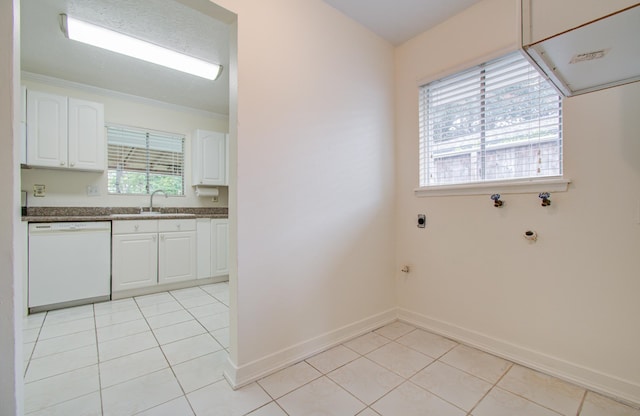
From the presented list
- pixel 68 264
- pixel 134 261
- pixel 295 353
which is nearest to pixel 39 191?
pixel 68 264

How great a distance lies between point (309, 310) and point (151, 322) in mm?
1570

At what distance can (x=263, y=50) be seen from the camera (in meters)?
1.74

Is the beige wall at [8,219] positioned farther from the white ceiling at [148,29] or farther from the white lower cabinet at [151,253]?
the white lower cabinet at [151,253]

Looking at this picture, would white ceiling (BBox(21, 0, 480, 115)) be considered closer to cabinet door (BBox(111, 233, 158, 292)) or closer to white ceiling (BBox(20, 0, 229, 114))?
white ceiling (BBox(20, 0, 229, 114))

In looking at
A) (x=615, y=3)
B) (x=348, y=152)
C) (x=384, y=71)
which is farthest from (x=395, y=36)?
(x=615, y=3)

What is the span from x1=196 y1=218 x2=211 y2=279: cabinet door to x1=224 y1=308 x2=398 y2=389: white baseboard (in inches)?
89.1

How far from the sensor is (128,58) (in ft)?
9.04

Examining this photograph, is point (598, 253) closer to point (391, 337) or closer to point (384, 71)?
point (391, 337)

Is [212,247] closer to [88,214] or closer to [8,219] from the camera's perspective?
[88,214]

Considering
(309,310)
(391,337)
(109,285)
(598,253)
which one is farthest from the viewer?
(109,285)

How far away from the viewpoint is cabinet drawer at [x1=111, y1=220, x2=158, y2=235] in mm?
3129

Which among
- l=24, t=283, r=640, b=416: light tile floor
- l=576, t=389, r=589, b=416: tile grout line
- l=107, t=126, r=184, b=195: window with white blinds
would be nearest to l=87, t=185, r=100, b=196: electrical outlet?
l=107, t=126, r=184, b=195: window with white blinds

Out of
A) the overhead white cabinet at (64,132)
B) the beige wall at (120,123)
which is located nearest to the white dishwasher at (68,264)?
the beige wall at (120,123)

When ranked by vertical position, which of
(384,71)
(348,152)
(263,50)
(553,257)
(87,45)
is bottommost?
(553,257)
